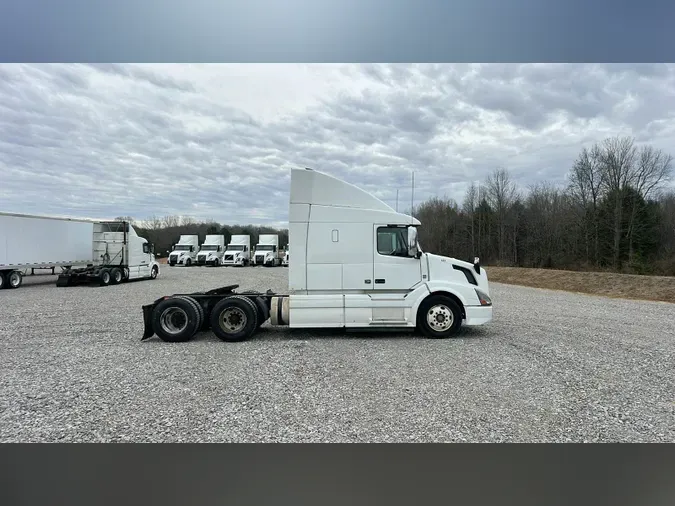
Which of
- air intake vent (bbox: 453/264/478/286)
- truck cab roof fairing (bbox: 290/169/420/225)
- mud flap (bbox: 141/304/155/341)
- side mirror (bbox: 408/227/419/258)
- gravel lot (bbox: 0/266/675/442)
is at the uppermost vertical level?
truck cab roof fairing (bbox: 290/169/420/225)

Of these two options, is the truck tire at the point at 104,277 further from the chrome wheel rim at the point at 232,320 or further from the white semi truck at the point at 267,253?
the white semi truck at the point at 267,253

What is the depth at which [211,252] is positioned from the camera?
32750 mm

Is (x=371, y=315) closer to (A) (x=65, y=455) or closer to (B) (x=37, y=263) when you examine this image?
(A) (x=65, y=455)

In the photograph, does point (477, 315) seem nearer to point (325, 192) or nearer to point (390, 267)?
point (390, 267)

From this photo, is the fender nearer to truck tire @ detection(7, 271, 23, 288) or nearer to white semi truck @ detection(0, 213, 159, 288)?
white semi truck @ detection(0, 213, 159, 288)

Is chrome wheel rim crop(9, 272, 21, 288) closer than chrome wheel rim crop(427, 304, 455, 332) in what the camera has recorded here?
No

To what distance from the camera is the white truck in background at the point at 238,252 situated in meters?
33.0

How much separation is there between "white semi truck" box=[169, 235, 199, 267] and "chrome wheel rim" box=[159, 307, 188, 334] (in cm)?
2756

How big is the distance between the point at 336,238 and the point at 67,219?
16.8 meters

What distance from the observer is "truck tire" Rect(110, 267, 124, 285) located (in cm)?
1883

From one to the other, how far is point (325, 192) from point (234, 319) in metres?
3.01

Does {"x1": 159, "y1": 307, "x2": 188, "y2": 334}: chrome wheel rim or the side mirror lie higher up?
the side mirror

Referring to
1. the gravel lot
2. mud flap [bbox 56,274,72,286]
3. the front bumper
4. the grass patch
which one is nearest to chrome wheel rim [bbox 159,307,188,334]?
the gravel lot

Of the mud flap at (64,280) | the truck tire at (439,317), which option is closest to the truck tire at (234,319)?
the truck tire at (439,317)
